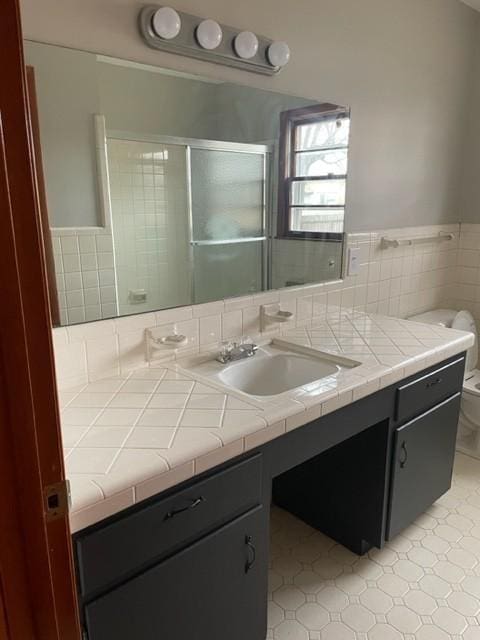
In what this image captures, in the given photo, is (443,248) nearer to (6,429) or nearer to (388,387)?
(388,387)

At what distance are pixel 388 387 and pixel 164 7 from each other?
1457 millimetres

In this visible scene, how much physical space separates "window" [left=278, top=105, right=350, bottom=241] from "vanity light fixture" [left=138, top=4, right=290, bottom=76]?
0.27 m

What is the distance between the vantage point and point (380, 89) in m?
2.34

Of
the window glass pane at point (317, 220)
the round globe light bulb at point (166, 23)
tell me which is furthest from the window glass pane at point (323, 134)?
the round globe light bulb at point (166, 23)

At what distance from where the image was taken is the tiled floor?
5.50 ft

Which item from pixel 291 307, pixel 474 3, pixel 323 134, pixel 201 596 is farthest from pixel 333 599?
pixel 474 3

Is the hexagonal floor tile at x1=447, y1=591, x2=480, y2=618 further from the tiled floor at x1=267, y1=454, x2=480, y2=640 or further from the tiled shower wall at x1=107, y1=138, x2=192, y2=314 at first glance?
the tiled shower wall at x1=107, y1=138, x2=192, y2=314

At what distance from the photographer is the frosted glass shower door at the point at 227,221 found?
187cm

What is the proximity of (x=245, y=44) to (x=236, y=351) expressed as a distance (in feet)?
3.68

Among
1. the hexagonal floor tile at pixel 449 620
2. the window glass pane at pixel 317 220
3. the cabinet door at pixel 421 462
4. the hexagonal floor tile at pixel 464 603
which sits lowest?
the hexagonal floor tile at pixel 464 603

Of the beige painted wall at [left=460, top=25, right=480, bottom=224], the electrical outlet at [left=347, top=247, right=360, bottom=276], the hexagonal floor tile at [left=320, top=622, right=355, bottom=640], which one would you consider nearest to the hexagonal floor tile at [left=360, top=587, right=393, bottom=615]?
the hexagonal floor tile at [left=320, top=622, right=355, bottom=640]

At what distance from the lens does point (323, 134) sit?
84.9 inches

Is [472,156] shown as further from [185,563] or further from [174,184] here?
[185,563]

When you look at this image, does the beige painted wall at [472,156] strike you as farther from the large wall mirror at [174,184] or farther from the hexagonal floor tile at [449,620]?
the hexagonal floor tile at [449,620]
